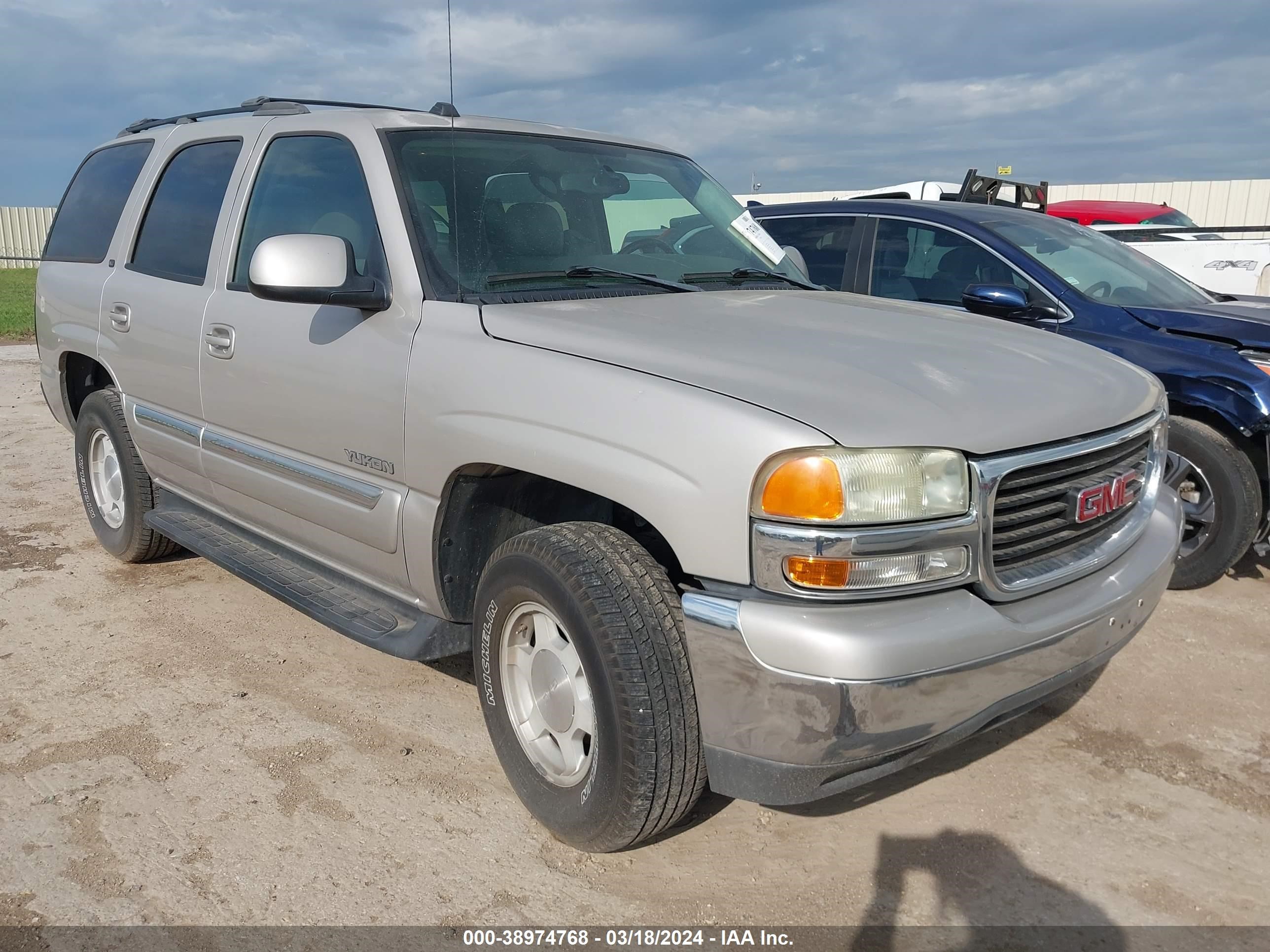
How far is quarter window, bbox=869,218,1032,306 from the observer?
17.0 feet

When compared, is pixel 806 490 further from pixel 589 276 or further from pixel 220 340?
pixel 220 340

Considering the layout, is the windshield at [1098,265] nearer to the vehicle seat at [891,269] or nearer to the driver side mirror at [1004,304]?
the driver side mirror at [1004,304]

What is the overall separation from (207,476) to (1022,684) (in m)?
3.04

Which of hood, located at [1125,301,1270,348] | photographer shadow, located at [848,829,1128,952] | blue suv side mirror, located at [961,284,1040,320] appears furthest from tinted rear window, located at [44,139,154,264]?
hood, located at [1125,301,1270,348]

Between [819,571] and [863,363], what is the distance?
0.60 m

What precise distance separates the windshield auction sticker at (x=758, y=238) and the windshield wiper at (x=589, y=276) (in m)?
0.60

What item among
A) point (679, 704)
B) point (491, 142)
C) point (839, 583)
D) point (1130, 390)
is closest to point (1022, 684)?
point (839, 583)

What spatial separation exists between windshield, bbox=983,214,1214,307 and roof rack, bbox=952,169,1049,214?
2.76 m

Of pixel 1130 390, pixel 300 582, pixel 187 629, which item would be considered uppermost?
pixel 1130 390

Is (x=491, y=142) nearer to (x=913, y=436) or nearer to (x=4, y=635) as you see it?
(x=913, y=436)

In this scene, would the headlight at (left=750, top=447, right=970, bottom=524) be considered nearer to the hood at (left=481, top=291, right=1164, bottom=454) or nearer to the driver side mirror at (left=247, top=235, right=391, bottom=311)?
the hood at (left=481, top=291, right=1164, bottom=454)

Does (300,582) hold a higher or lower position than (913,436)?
lower

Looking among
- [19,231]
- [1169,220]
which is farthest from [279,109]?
[19,231]

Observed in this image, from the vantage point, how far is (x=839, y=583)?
212cm
